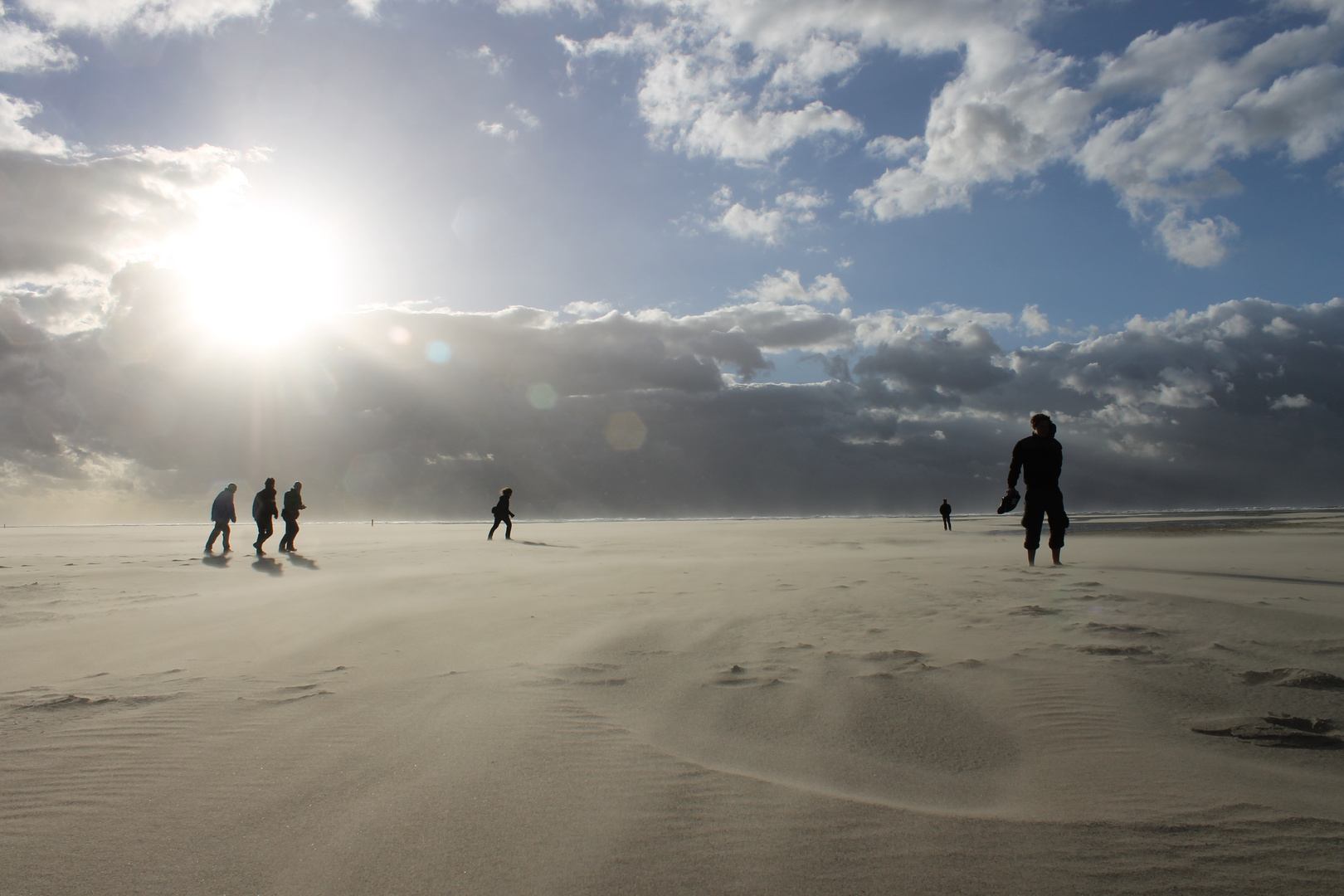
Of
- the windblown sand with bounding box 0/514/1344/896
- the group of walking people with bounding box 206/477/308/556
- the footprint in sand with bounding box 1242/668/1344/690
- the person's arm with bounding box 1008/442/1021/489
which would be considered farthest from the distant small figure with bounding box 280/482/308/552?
the footprint in sand with bounding box 1242/668/1344/690

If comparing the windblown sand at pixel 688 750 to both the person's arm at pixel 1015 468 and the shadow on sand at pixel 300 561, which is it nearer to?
the person's arm at pixel 1015 468

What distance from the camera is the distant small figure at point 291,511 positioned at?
1711cm

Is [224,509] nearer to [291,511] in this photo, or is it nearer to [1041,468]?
[291,511]

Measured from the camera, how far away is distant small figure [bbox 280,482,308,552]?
17109 mm

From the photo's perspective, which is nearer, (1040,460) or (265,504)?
(1040,460)

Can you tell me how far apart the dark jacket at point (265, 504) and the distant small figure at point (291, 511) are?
1.43 feet

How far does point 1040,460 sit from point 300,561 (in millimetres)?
14267

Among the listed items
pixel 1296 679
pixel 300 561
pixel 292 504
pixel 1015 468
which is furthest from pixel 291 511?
pixel 1296 679

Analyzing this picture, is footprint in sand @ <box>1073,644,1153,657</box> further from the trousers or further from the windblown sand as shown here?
the trousers

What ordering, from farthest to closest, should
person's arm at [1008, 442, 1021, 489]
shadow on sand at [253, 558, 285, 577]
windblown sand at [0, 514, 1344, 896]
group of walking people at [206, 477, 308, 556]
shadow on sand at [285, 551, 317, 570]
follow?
group of walking people at [206, 477, 308, 556]
shadow on sand at [285, 551, 317, 570]
shadow on sand at [253, 558, 285, 577]
person's arm at [1008, 442, 1021, 489]
windblown sand at [0, 514, 1344, 896]

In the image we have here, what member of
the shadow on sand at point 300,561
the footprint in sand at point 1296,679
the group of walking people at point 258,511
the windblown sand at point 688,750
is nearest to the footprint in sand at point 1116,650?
the windblown sand at point 688,750

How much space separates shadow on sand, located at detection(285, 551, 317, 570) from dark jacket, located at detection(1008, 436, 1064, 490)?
12.2 meters

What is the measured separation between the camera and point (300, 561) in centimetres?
1459

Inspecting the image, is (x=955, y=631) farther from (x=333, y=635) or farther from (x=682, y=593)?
(x=333, y=635)
